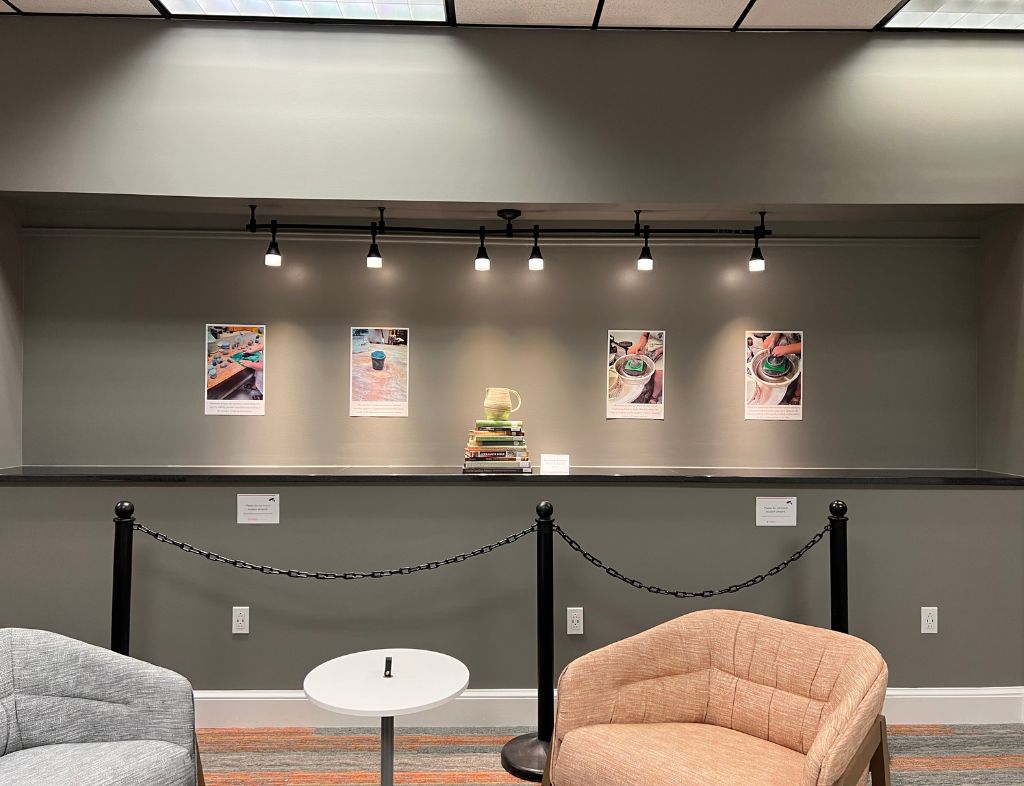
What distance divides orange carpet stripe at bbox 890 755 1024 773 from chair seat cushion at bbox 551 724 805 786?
1302 millimetres

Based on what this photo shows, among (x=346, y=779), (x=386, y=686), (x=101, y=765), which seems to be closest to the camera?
(x=101, y=765)

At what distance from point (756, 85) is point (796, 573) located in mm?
2467

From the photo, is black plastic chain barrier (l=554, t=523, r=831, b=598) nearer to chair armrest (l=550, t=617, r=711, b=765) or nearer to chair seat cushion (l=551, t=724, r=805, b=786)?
chair armrest (l=550, t=617, r=711, b=765)

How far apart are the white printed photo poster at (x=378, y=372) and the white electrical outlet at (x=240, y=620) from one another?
1231mm

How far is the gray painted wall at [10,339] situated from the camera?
3975mm

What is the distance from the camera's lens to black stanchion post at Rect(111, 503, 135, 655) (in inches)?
130

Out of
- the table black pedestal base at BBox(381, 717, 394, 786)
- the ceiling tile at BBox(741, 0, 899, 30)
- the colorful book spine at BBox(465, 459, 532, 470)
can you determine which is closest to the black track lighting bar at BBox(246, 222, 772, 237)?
the ceiling tile at BBox(741, 0, 899, 30)

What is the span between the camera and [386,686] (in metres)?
2.40

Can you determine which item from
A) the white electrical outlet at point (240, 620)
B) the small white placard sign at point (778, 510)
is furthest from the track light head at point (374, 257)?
the small white placard sign at point (778, 510)

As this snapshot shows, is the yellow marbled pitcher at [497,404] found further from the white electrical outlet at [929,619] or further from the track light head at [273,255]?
the white electrical outlet at [929,619]

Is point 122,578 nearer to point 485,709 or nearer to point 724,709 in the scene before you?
point 485,709

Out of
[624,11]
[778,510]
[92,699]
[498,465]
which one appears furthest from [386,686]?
[624,11]

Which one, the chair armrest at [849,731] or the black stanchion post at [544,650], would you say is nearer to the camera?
the chair armrest at [849,731]

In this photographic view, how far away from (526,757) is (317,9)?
361 centimetres
